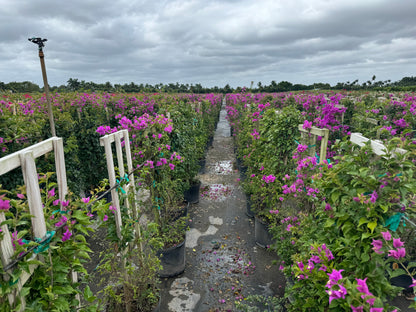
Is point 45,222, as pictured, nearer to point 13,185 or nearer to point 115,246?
point 115,246

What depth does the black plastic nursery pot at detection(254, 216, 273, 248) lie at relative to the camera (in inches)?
146

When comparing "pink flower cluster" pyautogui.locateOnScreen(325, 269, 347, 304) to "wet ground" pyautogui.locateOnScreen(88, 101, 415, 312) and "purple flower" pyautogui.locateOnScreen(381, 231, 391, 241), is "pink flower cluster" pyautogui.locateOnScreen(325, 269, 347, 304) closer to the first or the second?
"purple flower" pyautogui.locateOnScreen(381, 231, 391, 241)

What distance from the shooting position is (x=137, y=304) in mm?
2283

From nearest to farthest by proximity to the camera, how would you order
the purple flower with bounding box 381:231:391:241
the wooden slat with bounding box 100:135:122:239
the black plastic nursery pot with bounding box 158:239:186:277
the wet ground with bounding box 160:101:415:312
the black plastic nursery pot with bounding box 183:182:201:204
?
the purple flower with bounding box 381:231:391:241, the wooden slat with bounding box 100:135:122:239, the wet ground with bounding box 160:101:415:312, the black plastic nursery pot with bounding box 158:239:186:277, the black plastic nursery pot with bounding box 183:182:201:204

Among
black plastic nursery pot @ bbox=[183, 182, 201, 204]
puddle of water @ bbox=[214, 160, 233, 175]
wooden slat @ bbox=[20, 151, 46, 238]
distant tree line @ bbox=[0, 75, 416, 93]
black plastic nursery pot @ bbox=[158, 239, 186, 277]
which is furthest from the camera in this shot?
distant tree line @ bbox=[0, 75, 416, 93]

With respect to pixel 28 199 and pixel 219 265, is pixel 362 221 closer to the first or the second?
pixel 28 199

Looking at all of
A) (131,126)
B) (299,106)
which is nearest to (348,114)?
(299,106)

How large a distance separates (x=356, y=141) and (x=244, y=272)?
228cm

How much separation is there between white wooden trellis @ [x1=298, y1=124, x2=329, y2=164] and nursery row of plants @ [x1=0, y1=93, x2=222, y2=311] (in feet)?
5.50

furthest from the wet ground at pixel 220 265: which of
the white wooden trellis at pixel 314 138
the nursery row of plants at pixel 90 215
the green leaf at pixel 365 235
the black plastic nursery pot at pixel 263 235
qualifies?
the green leaf at pixel 365 235

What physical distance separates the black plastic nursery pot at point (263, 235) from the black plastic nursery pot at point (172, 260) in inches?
49.9

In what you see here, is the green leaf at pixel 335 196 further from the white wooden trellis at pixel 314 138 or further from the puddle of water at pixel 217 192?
the puddle of water at pixel 217 192

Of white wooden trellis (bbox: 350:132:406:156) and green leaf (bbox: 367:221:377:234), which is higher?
white wooden trellis (bbox: 350:132:406:156)

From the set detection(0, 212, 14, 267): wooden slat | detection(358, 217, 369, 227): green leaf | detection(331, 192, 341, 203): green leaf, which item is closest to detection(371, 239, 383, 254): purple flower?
detection(358, 217, 369, 227): green leaf
